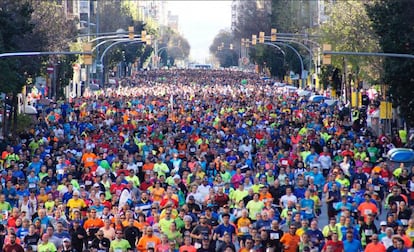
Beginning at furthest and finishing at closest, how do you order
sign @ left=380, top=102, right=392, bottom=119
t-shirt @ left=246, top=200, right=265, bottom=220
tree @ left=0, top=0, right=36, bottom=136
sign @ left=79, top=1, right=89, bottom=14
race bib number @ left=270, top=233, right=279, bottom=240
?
sign @ left=79, top=1, right=89, bottom=14
sign @ left=380, top=102, right=392, bottom=119
tree @ left=0, top=0, right=36, bottom=136
t-shirt @ left=246, top=200, right=265, bottom=220
race bib number @ left=270, top=233, right=279, bottom=240

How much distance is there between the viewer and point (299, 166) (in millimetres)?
26953

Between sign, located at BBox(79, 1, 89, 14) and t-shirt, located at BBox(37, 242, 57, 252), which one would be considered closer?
t-shirt, located at BBox(37, 242, 57, 252)

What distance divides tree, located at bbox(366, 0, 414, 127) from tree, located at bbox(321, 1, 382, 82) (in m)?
8.81

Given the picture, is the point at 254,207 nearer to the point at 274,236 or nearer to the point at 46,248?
the point at 274,236

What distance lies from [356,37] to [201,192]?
35.5m

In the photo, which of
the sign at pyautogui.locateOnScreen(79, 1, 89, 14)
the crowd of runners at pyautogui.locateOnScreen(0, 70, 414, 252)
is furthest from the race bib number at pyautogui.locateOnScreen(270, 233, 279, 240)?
the sign at pyautogui.locateOnScreen(79, 1, 89, 14)

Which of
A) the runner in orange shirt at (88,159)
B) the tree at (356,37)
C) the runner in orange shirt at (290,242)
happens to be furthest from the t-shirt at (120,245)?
the tree at (356,37)

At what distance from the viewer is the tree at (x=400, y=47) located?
39.9 meters

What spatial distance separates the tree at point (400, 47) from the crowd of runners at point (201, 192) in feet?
6.09

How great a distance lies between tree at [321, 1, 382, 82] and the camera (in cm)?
5412

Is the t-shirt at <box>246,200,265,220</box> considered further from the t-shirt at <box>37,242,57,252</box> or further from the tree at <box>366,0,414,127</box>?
the tree at <box>366,0,414,127</box>

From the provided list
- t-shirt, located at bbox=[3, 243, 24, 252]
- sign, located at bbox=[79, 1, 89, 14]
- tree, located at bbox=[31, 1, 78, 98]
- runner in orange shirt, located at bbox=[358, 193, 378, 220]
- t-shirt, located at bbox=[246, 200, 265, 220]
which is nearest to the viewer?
t-shirt, located at bbox=[3, 243, 24, 252]

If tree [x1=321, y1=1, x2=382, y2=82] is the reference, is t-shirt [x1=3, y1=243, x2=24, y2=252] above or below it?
below

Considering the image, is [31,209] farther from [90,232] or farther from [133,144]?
[133,144]
